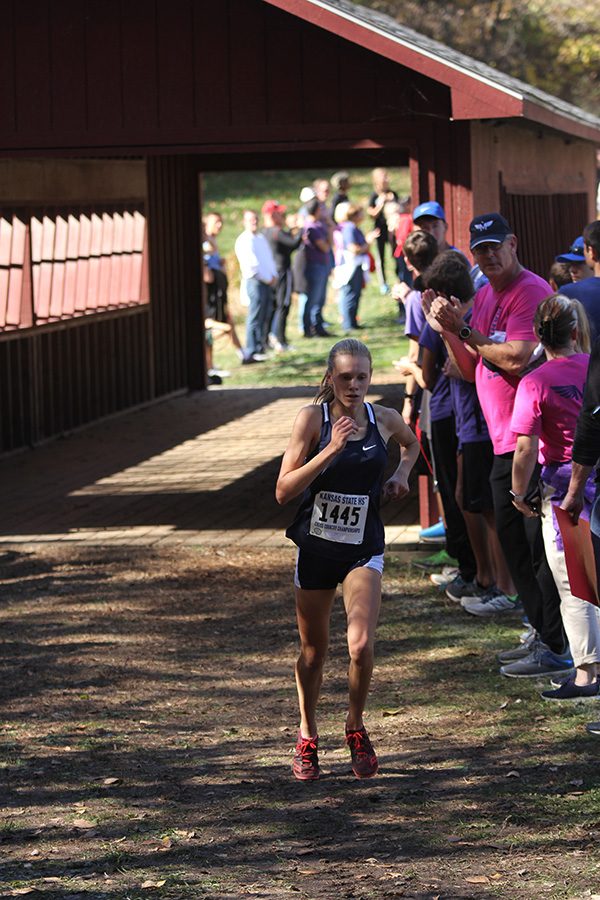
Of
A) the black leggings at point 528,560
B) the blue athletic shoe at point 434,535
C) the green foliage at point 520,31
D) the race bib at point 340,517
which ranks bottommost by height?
the blue athletic shoe at point 434,535

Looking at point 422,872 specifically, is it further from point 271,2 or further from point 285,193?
point 285,193

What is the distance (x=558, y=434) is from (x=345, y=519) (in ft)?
4.19

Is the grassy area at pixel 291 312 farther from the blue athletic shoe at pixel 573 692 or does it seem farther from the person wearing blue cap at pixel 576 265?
the blue athletic shoe at pixel 573 692

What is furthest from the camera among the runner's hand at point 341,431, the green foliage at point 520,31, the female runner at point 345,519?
the green foliage at point 520,31

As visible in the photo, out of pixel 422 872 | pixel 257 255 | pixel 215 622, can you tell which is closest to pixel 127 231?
pixel 257 255

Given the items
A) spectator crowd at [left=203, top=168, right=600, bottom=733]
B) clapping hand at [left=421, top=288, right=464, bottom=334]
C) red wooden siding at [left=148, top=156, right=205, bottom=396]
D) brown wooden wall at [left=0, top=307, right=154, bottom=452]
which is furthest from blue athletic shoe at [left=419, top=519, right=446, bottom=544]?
red wooden siding at [left=148, top=156, right=205, bottom=396]

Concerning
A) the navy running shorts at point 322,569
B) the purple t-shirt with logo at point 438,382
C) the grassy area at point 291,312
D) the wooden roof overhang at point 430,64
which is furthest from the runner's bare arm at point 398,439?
the grassy area at point 291,312

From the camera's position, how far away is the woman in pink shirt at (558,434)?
7031 mm

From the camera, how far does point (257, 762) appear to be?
6.87 meters

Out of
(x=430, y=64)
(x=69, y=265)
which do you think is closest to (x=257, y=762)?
(x=430, y=64)

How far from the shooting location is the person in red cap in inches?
1020

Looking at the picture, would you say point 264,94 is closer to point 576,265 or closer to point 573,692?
point 576,265

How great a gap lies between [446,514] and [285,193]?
1332 inches

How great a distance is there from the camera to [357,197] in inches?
1682
